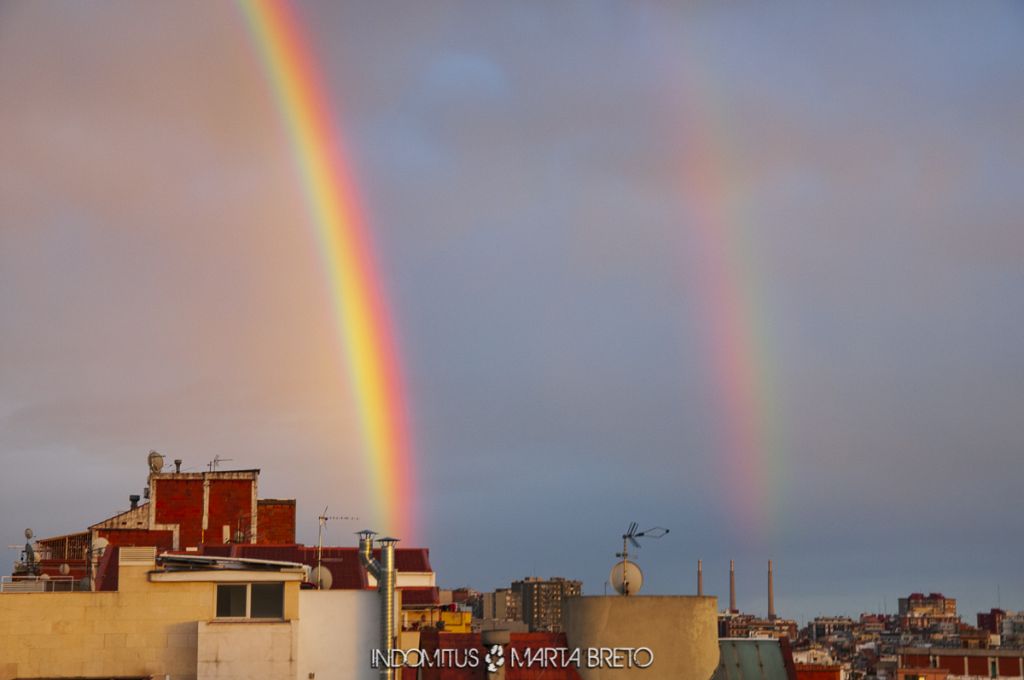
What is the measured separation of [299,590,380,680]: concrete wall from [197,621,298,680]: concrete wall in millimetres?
978

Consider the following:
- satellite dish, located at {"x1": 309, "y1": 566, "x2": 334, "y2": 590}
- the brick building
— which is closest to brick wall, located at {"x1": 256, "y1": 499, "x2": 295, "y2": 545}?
the brick building

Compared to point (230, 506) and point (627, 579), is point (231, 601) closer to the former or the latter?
point (627, 579)

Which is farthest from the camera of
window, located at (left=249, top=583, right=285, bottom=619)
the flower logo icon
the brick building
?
the brick building

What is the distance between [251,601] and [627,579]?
46.3 feet

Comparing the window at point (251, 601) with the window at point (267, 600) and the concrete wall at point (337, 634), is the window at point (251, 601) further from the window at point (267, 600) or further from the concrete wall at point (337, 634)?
the concrete wall at point (337, 634)

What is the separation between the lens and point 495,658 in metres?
46.8

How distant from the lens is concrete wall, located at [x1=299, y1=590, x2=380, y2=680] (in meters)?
48.1

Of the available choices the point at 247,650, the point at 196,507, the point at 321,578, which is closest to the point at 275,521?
the point at 196,507

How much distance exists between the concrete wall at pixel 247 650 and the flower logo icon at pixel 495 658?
7217 mm

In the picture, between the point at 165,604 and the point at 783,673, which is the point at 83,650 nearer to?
the point at 165,604

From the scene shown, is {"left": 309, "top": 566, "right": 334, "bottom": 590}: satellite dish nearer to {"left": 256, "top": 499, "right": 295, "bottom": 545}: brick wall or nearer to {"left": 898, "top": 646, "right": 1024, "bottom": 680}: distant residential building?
{"left": 256, "top": 499, "right": 295, "bottom": 545}: brick wall

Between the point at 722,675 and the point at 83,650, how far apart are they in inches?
927

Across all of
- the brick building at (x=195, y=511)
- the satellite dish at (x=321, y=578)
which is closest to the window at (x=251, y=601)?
the satellite dish at (x=321, y=578)

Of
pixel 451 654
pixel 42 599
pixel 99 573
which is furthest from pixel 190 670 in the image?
pixel 99 573
